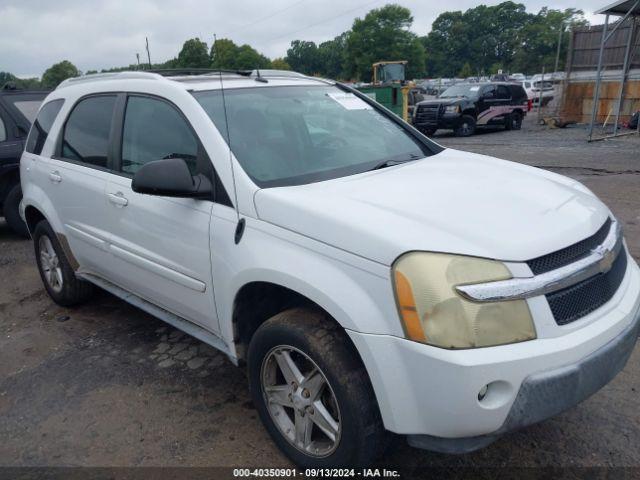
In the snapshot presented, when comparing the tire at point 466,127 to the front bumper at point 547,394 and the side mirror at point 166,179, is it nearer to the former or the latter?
the side mirror at point 166,179

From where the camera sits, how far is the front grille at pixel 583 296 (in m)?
2.01

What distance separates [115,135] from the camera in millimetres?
3484

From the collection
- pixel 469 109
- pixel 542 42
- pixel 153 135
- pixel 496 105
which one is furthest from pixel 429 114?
pixel 542 42

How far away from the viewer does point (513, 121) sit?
64.2 feet

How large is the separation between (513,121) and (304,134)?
18.3m

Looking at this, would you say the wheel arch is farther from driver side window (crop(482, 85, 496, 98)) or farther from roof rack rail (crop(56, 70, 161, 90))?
driver side window (crop(482, 85, 496, 98))

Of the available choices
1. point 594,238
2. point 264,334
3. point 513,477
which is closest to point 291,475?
point 264,334

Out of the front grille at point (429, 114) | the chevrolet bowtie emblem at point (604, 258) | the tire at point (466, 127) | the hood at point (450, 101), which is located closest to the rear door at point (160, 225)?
the chevrolet bowtie emblem at point (604, 258)

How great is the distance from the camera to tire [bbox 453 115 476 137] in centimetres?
1788

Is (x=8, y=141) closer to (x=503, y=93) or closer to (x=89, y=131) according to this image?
(x=89, y=131)

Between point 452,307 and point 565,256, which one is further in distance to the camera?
point 565,256

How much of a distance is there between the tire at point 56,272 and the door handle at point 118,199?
3.69 ft

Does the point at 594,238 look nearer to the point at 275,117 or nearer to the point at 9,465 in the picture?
the point at 275,117

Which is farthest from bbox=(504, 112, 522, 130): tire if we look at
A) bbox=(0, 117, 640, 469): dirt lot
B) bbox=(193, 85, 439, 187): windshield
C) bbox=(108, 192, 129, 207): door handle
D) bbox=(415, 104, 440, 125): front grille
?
bbox=(108, 192, 129, 207): door handle
